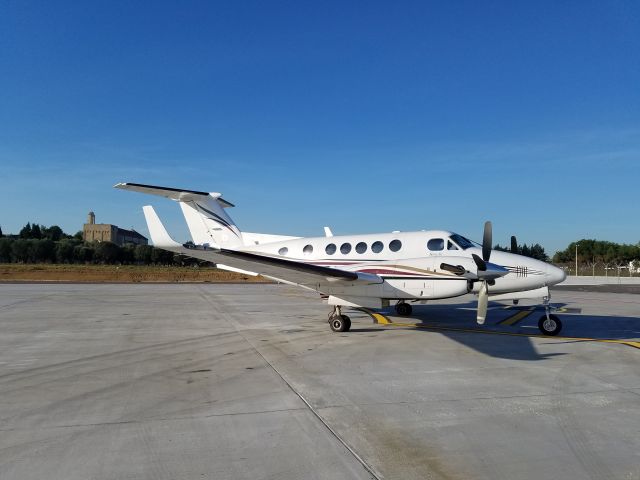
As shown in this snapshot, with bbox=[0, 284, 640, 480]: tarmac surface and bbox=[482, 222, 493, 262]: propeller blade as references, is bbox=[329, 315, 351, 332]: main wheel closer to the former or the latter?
bbox=[0, 284, 640, 480]: tarmac surface

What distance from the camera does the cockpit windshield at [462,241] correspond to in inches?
509

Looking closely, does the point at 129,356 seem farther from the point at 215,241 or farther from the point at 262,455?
the point at 215,241

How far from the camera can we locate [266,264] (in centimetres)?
1173

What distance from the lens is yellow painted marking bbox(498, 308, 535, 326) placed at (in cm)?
1514

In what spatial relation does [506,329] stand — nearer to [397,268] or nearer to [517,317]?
[517,317]

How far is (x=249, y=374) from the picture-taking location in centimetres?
768

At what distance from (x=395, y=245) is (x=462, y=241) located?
6.39 feet

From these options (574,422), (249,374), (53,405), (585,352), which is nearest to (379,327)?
(585,352)

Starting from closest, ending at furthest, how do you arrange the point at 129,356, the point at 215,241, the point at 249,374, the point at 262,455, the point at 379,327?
the point at 262,455 < the point at 249,374 < the point at 129,356 < the point at 379,327 < the point at 215,241

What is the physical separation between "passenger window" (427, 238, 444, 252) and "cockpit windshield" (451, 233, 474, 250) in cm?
36

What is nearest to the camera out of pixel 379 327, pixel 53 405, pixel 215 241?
pixel 53 405

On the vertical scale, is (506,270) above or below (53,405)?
above

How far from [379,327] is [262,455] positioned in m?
9.67

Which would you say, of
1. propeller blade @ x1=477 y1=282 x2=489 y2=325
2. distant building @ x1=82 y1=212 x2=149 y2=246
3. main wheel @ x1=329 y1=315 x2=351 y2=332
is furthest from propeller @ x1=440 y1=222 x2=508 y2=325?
distant building @ x1=82 y1=212 x2=149 y2=246
